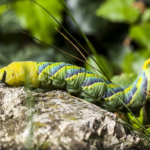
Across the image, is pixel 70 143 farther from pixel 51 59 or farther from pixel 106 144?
pixel 51 59

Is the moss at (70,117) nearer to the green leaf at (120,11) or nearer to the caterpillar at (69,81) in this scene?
the caterpillar at (69,81)

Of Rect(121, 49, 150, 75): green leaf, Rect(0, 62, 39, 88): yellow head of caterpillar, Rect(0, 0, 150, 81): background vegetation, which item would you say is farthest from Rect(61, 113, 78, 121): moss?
Rect(121, 49, 150, 75): green leaf

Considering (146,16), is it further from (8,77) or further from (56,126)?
Answer: (56,126)

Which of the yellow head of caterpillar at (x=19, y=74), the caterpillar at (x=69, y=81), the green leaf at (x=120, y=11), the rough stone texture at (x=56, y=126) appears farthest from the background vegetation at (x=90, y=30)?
the rough stone texture at (x=56, y=126)

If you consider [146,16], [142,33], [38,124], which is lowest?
[38,124]

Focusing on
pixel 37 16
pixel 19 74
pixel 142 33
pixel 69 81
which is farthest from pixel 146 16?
pixel 19 74

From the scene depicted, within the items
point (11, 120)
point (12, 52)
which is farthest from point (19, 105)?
point (12, 52)
